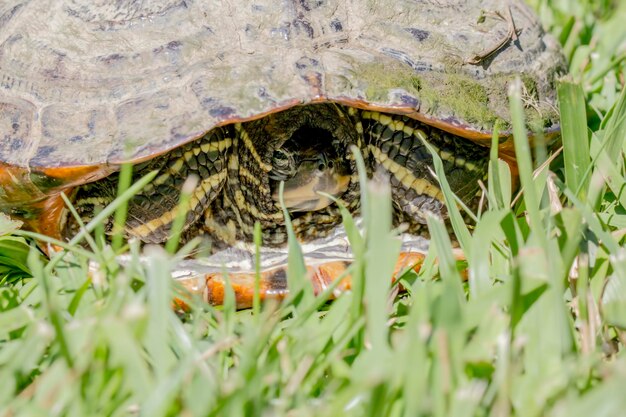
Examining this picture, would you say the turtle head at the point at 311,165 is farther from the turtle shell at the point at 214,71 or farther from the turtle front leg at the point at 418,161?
the turtle shell at the point at 214,71

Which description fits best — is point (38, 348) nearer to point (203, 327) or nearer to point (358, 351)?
point (203, 327)

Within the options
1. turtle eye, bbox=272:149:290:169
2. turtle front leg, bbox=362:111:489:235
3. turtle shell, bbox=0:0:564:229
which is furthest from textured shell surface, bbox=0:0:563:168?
turtle eye, bbox=272:149:290:169

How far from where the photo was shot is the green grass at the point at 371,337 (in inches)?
47.3

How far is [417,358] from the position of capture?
3.87 ft

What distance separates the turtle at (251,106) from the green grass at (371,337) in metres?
0.31

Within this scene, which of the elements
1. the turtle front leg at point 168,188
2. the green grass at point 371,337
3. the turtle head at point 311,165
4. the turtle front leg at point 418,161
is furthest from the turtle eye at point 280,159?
the green grass at point 371,337

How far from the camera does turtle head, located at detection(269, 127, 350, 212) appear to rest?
223 cm

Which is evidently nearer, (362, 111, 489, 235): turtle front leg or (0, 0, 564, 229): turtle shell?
(0, 0, 564, 229): turtle shell

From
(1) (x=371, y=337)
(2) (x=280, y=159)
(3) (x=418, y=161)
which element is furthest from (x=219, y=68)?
(1) (x=371, y=337)

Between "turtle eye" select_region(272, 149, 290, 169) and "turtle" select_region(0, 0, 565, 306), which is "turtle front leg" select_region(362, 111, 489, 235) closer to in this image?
"turtle" select_region(0, 0, 565, 306)

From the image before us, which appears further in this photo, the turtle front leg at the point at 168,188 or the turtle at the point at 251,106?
the turtle front leg at the point at 168,188

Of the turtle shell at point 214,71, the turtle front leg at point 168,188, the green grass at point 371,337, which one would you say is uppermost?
the turtle shell at point 214,71

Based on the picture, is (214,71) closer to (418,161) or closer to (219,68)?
(219,68)

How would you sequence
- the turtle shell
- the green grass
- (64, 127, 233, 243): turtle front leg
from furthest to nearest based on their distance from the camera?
(64, 127, 233, 243): turtle front leg
the turtle shell
the green grass
